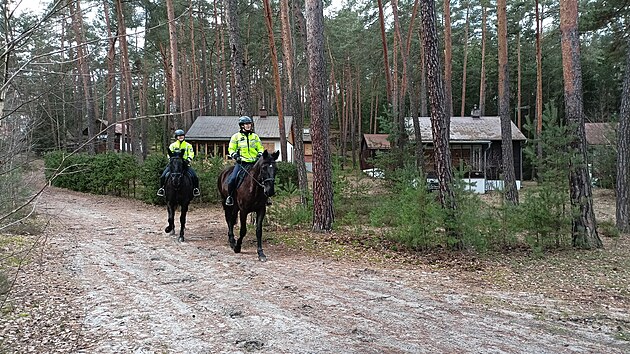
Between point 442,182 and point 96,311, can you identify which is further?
point 442,182

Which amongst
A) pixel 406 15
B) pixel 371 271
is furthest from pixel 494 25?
pixel 371 271

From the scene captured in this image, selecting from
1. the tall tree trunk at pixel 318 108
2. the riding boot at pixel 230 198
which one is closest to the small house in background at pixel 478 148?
the tall tree trunk at pixel 318 108

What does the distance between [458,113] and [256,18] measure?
2412 cm

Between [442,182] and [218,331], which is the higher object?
[442,182]

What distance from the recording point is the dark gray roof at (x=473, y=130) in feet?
87.0

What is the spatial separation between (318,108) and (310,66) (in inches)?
38.5

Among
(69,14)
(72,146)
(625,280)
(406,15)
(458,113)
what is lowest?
(625,280)

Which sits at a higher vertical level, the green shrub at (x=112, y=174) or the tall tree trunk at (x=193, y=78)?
the tall tree trunk at (x=193, y=78)

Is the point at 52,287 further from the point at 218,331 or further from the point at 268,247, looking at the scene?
the point at 268,247

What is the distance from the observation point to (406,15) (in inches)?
1033

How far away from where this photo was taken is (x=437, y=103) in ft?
27.6

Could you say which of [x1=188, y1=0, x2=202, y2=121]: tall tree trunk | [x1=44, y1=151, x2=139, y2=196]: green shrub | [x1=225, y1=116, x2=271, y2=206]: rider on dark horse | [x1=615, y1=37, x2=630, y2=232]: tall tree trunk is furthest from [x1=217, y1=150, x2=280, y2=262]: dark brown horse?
[x1=188, y1=0, x2=202, y2=121]: tall tree trunk

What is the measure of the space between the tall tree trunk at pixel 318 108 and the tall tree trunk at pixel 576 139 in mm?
4980

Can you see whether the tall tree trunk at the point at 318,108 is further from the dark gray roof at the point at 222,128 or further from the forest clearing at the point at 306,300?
the dark gray roof at the point at 222,128
